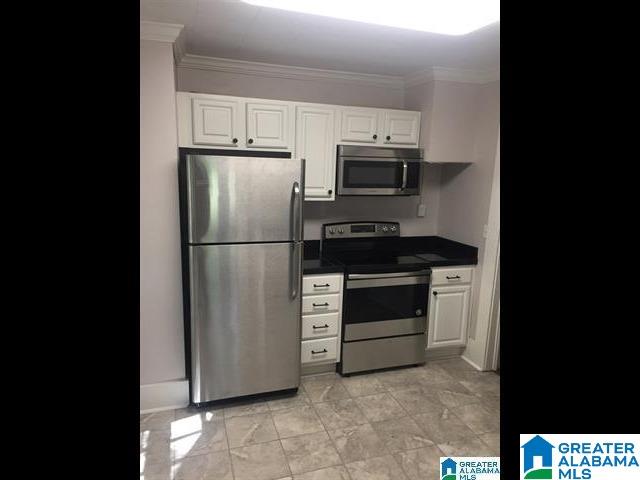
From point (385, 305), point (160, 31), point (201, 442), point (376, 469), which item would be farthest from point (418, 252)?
point (160, 31)

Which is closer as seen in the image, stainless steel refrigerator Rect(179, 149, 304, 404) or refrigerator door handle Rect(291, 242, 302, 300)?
stainless steel refrigerator Rect(179, 149, 304, 404)

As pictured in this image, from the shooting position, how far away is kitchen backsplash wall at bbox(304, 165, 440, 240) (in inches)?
130

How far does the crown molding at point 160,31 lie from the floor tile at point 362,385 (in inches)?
95.3

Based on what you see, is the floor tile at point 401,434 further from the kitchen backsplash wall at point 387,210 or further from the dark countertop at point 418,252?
the kitchen backsplash wall at point 387,210

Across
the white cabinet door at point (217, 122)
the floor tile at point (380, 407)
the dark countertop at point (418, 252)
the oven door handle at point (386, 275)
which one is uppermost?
the white cabinet door at point (217, 122)

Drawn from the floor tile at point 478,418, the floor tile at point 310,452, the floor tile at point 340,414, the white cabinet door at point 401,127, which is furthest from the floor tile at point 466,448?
the white cabinet door at point 401,127

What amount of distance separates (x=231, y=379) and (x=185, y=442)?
43cm

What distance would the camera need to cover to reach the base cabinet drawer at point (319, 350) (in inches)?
114

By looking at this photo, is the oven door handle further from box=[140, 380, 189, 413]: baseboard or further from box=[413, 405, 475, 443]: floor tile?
box=[140, 380, 189, 413]: baseboard

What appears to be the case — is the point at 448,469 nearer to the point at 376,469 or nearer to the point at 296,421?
the point at 376,469

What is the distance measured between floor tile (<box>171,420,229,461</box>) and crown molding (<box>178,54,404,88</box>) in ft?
7.65

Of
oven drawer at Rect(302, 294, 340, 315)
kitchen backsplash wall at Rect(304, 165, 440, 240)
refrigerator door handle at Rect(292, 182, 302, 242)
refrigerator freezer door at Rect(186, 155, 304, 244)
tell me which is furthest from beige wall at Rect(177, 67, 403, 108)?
oven drawer at Rect(302, 294, 340, 315)

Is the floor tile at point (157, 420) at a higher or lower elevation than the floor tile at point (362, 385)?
lower
